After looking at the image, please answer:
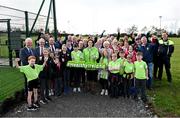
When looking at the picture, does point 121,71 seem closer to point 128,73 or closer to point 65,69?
point 128,73

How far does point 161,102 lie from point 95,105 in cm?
190

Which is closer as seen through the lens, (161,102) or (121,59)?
(161,102)

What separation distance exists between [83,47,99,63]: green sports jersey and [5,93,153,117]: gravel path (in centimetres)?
133

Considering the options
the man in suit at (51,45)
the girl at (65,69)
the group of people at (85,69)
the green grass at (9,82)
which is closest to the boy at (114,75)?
the group of people at (85,69)

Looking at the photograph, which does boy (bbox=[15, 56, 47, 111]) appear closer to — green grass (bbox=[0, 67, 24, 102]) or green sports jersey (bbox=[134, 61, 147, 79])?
green grass (bbox=[0, 67, 24, 102])

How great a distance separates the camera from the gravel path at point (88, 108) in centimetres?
977

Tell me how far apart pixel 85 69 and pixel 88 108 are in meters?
2.62

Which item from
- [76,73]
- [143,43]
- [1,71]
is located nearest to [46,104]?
[76,73]

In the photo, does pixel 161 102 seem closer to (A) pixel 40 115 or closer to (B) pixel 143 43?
(B) pixel 143 43

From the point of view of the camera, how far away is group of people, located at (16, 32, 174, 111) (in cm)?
1070

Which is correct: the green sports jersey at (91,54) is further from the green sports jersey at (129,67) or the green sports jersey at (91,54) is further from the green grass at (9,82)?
the green grass at (9,82)

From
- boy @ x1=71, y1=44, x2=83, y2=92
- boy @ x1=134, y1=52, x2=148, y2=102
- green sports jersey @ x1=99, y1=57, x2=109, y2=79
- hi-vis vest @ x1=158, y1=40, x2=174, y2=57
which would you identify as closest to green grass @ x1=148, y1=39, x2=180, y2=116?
boy @ x1=134, y1=52, x2=148, y2=102

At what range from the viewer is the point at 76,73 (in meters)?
12.8

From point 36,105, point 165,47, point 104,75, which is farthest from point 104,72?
point 165,47
